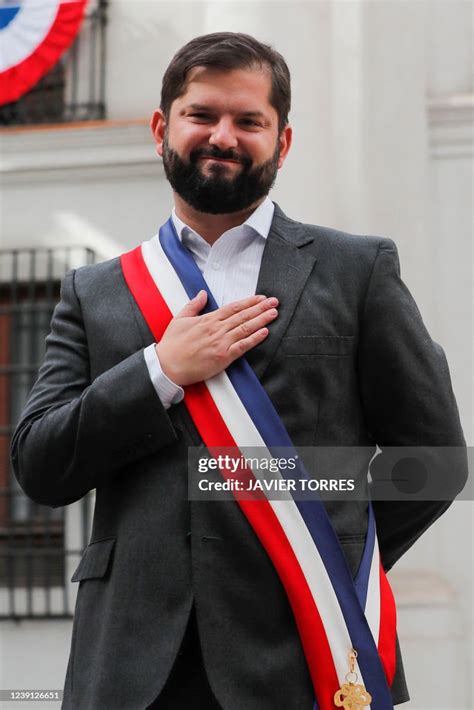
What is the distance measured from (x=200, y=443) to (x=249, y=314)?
243 millimetres

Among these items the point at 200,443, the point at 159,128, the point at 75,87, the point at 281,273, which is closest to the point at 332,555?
the point at 200,443

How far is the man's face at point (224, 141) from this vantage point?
204 cm

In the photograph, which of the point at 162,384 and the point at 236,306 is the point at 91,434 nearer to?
the point at 162,384

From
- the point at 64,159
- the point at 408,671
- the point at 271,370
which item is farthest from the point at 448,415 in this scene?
the point at 64,159

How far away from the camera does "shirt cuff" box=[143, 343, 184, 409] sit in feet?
6.44

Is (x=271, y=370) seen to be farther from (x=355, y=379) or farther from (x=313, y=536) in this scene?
(x=313, y=536)

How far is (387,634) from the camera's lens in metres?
1.99

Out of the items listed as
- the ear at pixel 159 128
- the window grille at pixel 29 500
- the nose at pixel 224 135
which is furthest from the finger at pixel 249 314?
the window grille at pixel 29 500

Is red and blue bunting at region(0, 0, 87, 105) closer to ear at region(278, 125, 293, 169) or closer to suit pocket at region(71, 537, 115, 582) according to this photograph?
ear at region(278, 125, 293, 169)

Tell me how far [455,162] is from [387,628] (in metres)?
3.83

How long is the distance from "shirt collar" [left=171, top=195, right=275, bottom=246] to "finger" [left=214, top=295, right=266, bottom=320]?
165 millimetres

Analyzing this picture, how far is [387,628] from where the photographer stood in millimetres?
1998

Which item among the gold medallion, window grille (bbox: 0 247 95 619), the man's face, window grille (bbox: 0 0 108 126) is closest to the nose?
the man's face
